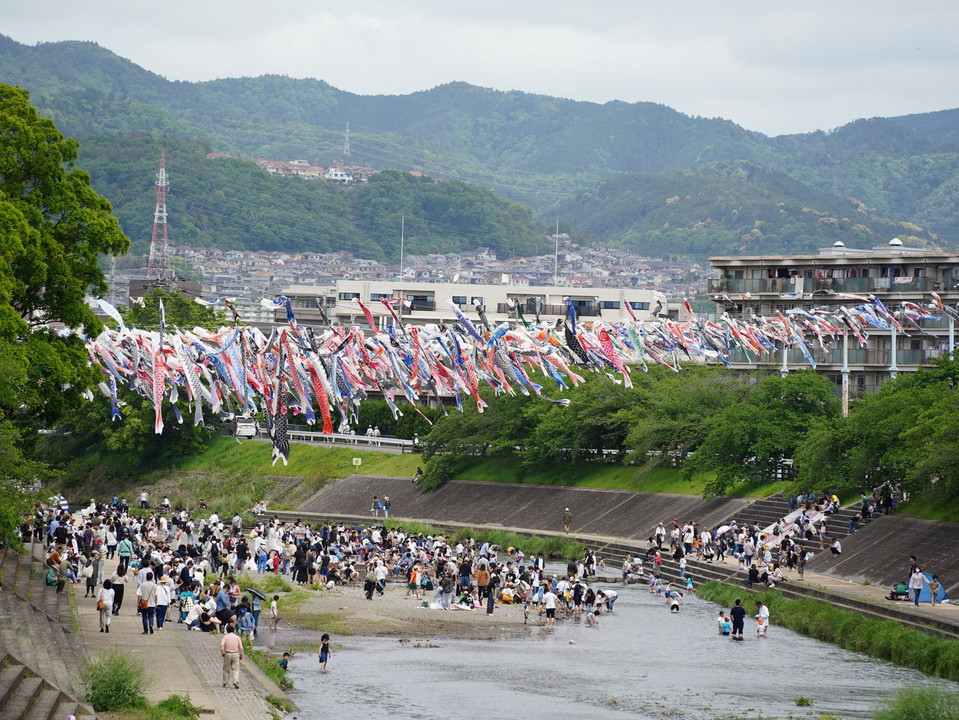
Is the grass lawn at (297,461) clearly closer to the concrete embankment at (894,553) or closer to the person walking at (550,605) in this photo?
the concrete embankment at (894,553)

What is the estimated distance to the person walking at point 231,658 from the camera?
22.7 meters

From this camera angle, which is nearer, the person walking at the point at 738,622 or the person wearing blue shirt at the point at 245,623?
the person wearing blue shirt at the point at 245,623

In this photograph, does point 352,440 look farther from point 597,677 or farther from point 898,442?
point 597,677

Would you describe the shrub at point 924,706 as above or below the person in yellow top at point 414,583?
above

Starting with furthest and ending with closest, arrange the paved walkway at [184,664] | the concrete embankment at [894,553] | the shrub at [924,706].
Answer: the concrete embankment at [894,553] < the paved walkway at [184,664] < the shrub at [924,706]

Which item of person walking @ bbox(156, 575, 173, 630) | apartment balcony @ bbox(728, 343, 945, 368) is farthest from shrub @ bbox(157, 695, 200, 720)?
apartment balcony @ bbox(728, 343, 945, 368)

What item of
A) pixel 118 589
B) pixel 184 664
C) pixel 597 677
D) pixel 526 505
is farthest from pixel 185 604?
pixel 526 505

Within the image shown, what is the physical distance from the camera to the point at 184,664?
24.7 metres

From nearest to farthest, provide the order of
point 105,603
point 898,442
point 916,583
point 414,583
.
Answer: point 105,603
point 916,583
point 414,583
point 898,442

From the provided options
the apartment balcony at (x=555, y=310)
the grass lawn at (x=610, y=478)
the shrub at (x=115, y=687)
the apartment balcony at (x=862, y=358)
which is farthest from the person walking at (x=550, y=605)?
the apartment balcony at (x=555, y=310)

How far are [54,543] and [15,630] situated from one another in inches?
655

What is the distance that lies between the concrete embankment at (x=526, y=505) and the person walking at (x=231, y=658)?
29.2 meters

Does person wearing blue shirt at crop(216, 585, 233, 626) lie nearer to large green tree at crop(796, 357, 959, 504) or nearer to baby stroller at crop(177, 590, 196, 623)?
baby stroller at crop(177, 590, 196, 623)

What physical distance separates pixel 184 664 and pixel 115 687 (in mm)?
4440
